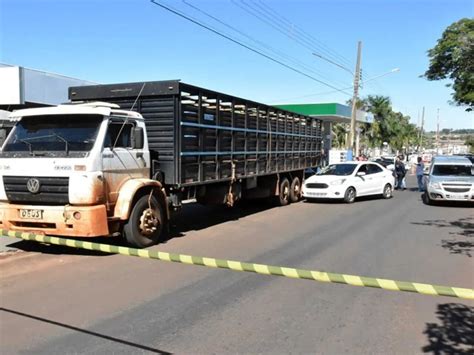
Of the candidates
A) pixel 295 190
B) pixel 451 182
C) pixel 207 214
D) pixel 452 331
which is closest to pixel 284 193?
pixel 295 190

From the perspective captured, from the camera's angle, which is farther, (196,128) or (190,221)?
(190,221)

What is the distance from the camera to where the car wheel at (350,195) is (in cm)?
1722

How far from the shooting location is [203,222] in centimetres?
1226

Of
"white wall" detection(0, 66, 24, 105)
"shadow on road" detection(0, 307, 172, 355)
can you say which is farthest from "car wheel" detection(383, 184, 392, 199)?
"shadow on road" detection(0, 307, 172, 355)

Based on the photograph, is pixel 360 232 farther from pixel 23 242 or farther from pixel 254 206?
pixel 23 242

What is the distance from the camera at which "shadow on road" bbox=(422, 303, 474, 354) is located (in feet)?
14.6

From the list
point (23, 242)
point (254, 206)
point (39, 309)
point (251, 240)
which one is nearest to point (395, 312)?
point (39, 309)

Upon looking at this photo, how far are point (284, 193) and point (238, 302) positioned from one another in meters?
10.8

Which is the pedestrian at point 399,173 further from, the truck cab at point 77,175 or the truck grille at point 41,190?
the truck grille at point 41,190

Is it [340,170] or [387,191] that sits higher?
[340,170]

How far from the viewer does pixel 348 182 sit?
677 inches

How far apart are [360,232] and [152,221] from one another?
15.3 ft

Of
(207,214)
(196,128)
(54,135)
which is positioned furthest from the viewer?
(207,214)

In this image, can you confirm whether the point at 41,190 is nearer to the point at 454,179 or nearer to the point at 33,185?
the point at 33,185
